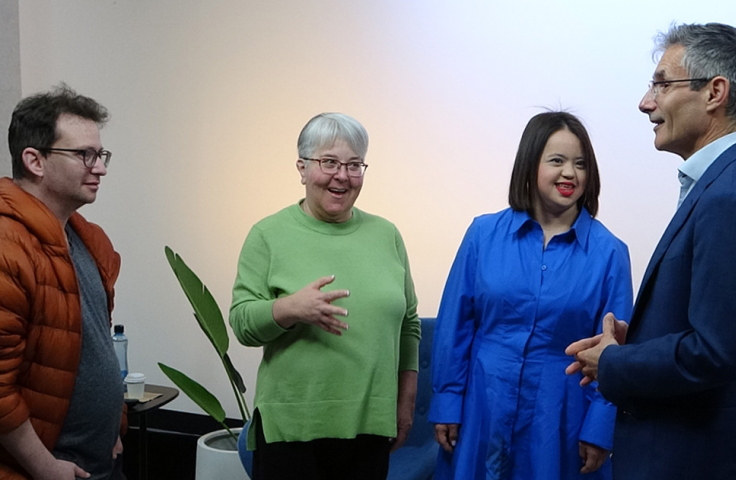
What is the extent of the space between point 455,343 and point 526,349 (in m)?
0.22

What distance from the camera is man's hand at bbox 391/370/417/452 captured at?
7.01ft

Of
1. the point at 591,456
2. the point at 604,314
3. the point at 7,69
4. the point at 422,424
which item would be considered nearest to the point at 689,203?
the point at 604,314

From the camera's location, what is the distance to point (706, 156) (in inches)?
61.2

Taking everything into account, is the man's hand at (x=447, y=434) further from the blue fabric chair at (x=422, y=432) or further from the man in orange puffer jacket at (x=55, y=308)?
the man in orange puffer jacket at (x=55, y=308)

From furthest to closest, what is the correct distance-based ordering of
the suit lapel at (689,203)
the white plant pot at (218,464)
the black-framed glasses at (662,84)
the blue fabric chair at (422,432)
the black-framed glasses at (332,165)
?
1. the white plant pot at (218,464)
2. the blue fabric chair at (422,432)
3. the black-framed glasses at (332,165)
4. the black-framed glasses at (662,84)
5. the suit lapel at (689,203)

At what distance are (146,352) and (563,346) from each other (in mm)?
2496

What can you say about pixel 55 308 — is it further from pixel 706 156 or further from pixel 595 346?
pixel 706 156

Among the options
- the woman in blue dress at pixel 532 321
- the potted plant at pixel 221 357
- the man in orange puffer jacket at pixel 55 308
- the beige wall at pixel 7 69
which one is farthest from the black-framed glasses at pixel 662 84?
the beige wall at pixel 7 69

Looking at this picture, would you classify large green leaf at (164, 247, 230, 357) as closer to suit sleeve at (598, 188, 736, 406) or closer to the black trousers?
the black trousers

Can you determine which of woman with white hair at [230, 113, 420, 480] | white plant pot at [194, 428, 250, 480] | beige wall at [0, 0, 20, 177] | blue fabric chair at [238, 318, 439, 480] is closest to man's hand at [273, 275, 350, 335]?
woman with white hair at [230, 113, 420, 480]

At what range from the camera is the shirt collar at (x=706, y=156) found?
1.55 meters

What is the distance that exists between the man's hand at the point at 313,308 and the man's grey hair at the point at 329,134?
1.24ft

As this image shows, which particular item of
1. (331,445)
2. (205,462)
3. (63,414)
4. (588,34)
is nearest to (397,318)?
(331,445)

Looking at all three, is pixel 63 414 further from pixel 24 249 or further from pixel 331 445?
pixel 331 445
